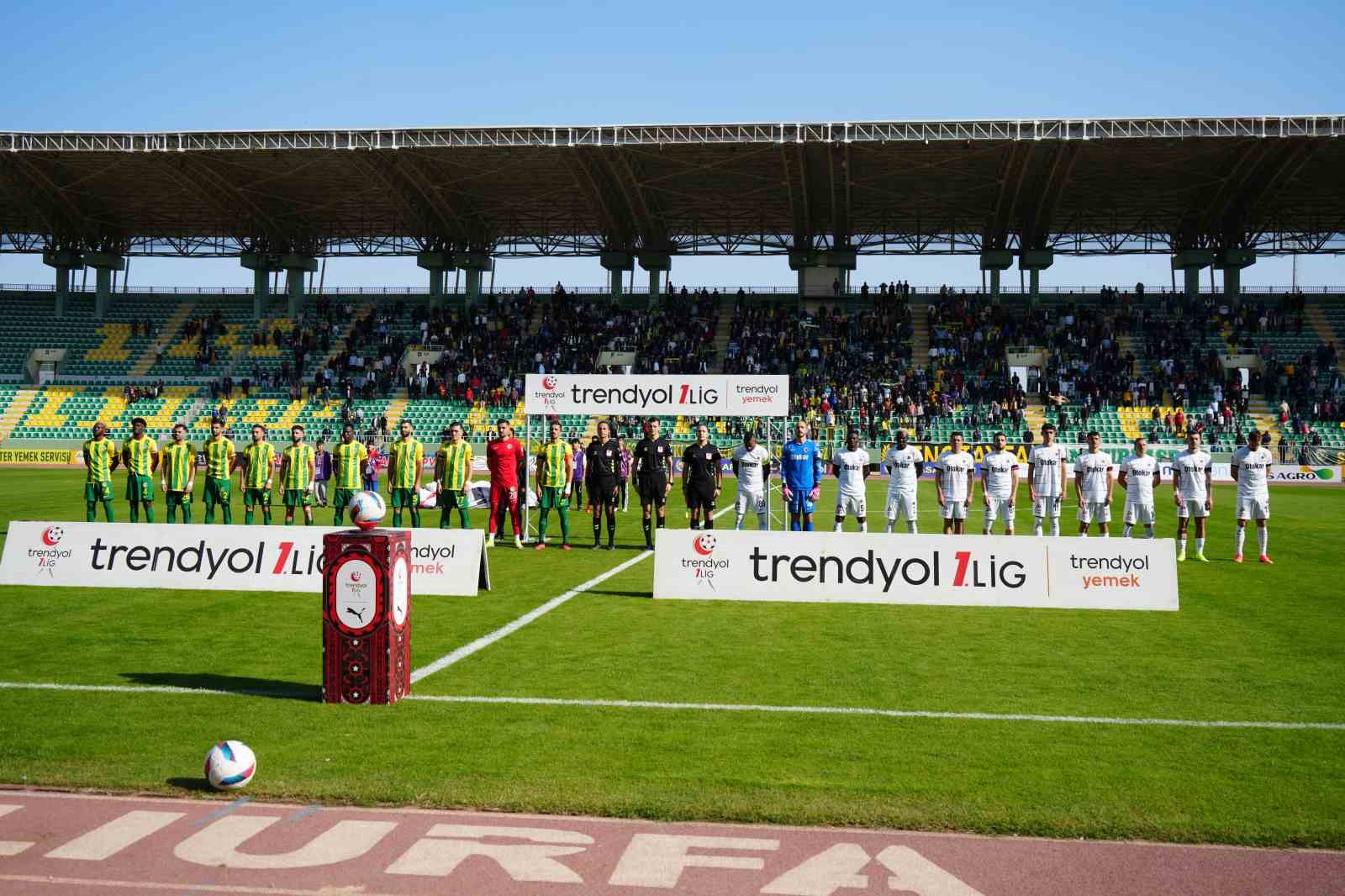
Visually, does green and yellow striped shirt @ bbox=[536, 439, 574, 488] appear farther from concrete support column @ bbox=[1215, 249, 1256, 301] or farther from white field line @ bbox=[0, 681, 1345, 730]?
concrete support column @ bbox=[1215, 249, 1256, 301]

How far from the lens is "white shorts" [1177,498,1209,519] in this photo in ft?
53.8

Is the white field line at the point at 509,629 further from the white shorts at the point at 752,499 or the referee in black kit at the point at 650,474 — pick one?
the white shorts at the point at 752,499

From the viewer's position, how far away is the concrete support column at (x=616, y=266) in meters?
51.8

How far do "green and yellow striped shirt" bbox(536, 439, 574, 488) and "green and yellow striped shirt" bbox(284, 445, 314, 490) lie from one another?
410cm

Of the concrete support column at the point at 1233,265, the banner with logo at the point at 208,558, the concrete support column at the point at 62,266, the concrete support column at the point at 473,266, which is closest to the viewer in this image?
the banner with logo at the point at 208,558

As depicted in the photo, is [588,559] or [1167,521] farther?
[1167,521]

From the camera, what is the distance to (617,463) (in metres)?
17.8

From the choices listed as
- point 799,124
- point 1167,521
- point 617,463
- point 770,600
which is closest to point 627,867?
point 770,600

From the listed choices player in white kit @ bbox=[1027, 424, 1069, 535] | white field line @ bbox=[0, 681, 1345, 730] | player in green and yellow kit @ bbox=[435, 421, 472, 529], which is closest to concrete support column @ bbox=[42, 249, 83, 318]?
player in green and yellow kit @ bbox=[435, 421, 472, 529]

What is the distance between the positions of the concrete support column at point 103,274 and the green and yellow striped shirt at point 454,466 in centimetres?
4437

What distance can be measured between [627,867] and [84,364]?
53924mm

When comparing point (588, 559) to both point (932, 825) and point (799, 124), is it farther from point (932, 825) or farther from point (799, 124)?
point (799, 124)

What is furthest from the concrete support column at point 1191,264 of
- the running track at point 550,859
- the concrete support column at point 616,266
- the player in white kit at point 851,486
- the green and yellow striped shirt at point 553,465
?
the running track at point 550,859

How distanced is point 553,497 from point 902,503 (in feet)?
16.9
